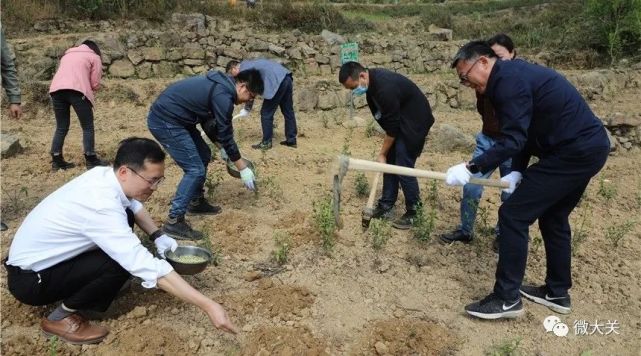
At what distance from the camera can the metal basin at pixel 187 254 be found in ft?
10.0

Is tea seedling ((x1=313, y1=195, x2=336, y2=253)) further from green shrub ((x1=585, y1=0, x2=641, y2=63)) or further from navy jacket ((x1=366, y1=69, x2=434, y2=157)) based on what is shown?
green shrub ((x1=585, y1=0, x2=641, y2=63))

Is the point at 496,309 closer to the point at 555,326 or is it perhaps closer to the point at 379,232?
the point at 555,326

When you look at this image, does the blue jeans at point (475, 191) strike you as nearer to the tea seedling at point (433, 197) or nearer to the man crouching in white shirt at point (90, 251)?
the tea seedling at point (433, 197)

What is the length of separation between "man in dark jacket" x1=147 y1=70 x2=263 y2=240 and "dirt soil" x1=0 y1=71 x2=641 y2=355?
0.38 m

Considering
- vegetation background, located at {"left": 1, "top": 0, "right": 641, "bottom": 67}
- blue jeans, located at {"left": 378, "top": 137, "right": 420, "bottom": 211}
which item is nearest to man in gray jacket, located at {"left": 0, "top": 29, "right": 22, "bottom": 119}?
blue jeans, located at {"left": 378, "top": 137, "right": 420, "bottom": 211}

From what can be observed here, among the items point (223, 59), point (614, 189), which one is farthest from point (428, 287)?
point (223, 59)

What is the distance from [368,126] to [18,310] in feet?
18.0

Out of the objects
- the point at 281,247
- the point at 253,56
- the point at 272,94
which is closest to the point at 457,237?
the point at 281,247

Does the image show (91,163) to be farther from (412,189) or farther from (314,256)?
(412,189)

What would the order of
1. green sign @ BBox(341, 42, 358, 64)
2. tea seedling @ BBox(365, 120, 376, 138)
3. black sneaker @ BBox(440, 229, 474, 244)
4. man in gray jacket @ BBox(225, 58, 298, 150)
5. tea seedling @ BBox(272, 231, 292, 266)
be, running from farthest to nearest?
green sign @ BBox(341, 42, 358, 64), tea seedling @ BBox(365, 120, 376, 138), man in gray jacket @ BBox(225, 58, 298, 150), black sneaker @ BBox(440, 229, 474, 244), tea seedling @ BBox(272, 231, 292, 266)

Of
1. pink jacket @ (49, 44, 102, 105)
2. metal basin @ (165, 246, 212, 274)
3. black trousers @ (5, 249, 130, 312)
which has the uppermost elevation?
pink jacket @ (49, 44, 102, 105)

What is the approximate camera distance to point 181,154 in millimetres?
4016

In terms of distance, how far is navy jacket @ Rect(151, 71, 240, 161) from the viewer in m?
3.81

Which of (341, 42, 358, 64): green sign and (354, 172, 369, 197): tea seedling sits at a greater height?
(341, 42, 358, 64): green sign
